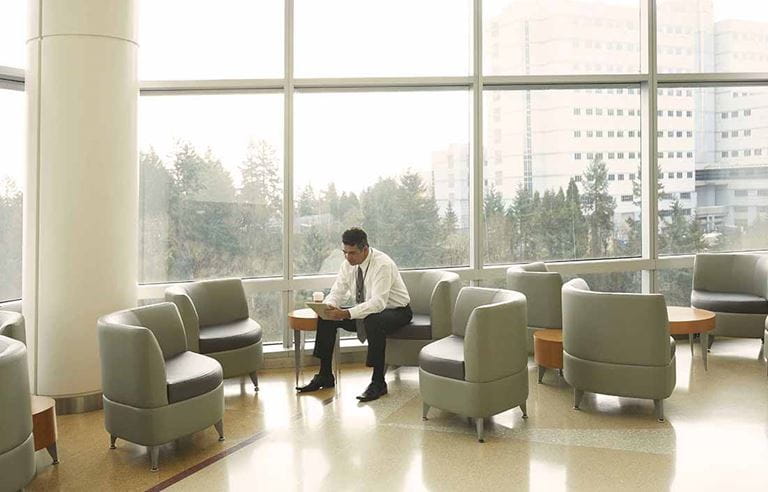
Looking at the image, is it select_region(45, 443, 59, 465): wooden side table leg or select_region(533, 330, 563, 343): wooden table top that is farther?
select_region(533, 330, 563, 343): wooden table top

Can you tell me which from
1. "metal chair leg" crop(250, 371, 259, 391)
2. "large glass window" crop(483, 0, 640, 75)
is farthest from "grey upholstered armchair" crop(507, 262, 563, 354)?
"metal chair leg" crop(250, 371, 259, 391)

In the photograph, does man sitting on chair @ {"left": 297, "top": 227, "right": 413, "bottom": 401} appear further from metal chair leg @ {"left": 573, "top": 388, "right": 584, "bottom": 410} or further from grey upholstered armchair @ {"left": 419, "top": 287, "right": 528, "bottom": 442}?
metal chair leg @ {"left": 573, "top": 388, "right": 584, "bottom": 410}

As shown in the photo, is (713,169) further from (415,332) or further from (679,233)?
(415,332)

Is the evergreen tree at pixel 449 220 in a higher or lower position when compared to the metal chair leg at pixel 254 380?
higher

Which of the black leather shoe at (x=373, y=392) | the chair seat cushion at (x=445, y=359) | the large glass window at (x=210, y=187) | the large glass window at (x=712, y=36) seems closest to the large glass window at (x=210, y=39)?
the large glass window at (x=210, y=187)

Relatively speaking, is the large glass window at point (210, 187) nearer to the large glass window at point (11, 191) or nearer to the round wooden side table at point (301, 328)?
the round wooden side table at point (301, 328)

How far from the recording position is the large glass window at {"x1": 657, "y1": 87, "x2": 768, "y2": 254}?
771cm

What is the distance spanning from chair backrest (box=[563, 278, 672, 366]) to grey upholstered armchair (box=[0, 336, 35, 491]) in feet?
12.4

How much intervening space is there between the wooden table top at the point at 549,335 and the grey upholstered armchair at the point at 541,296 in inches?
7.8

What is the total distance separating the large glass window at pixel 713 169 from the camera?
25.3ft

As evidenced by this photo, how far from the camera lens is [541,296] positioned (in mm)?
6379

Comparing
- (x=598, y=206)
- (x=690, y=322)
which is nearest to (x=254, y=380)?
(x=690, y=322)

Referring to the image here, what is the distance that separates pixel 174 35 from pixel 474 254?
3.93 metres

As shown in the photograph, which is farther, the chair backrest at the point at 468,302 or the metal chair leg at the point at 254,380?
the metal chair leg at the point at 254,380
